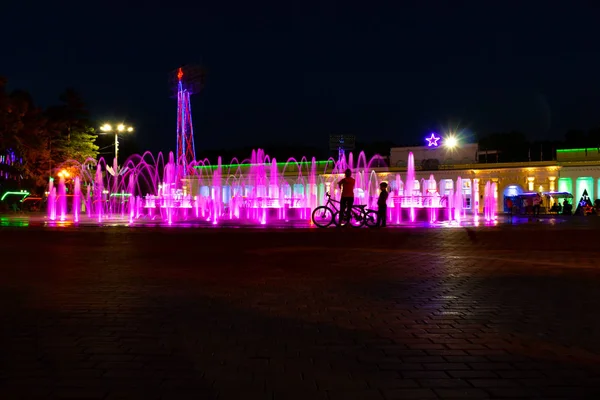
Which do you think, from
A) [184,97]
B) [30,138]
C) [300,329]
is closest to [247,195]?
[184,97]

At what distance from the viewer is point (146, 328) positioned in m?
4.96

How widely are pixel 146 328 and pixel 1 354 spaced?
117 cm

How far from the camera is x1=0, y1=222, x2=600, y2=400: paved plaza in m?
3.55

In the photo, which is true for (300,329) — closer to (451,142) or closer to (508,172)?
(508,172)

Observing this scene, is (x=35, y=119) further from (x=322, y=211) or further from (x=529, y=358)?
(x=529, y=358)

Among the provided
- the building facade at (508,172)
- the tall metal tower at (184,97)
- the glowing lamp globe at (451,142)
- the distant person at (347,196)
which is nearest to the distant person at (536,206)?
the building facade at (508,172)

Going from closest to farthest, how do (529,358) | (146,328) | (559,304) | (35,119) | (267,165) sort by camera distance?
(529,358)
(146,328)
(559,304)
(35,119)
(267,165)

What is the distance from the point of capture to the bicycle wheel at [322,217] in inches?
786

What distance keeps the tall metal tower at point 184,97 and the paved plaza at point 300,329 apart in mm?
41759

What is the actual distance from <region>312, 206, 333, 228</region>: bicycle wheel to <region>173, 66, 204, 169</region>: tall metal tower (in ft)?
104

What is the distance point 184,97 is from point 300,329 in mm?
48884

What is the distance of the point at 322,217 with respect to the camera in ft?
66.2

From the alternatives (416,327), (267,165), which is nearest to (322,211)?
(416,327)

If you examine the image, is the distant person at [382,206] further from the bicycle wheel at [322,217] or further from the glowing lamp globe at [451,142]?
the glowing lamp globe at [451,142]
